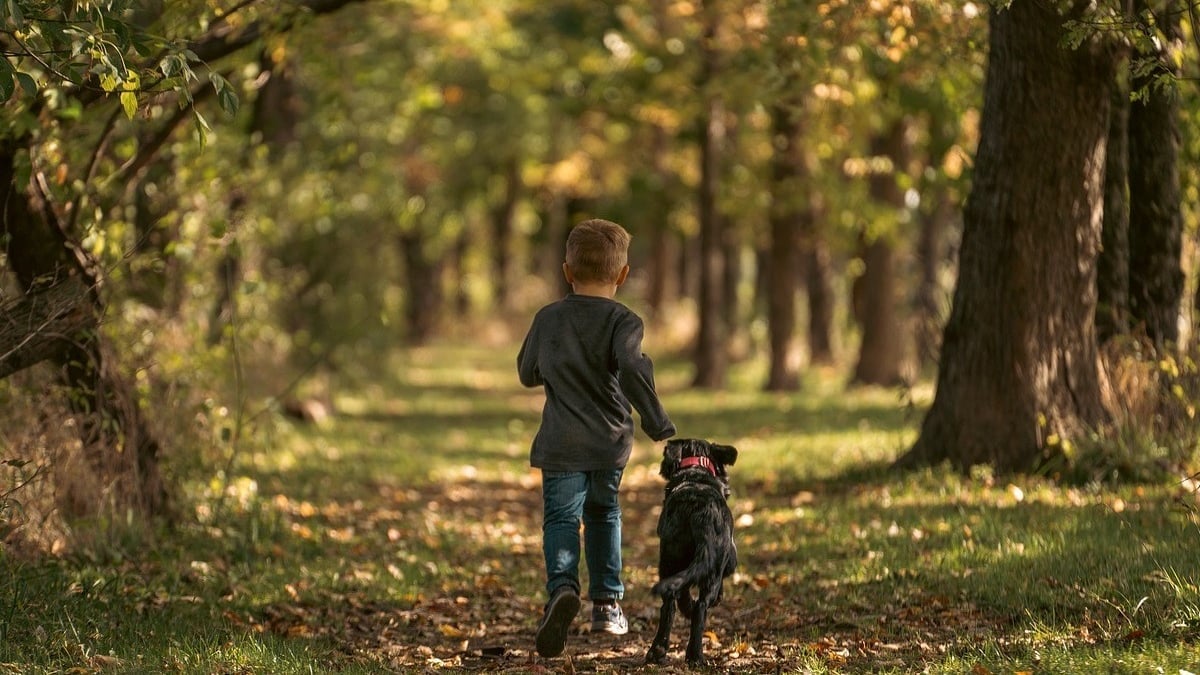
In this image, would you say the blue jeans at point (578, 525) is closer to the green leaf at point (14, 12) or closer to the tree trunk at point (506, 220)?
the green leaf at point (14, 12)

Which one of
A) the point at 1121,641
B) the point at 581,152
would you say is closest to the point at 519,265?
the point at 581,152

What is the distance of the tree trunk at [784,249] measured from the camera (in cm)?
2312

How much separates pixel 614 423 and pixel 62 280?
377 cm

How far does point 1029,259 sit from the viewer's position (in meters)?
10.5

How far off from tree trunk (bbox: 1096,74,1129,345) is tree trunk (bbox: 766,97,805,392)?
1109cm

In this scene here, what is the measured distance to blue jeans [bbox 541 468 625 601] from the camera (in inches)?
262

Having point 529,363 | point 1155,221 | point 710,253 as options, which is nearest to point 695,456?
point 529,363

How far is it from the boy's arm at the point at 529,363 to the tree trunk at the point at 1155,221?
632 centimetres

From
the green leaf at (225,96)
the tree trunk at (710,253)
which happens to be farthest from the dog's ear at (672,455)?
the tree trunk at (710,253)

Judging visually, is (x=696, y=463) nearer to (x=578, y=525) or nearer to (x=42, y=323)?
(x=578, y=525)

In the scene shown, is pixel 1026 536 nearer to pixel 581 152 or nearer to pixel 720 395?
pixel 720 395

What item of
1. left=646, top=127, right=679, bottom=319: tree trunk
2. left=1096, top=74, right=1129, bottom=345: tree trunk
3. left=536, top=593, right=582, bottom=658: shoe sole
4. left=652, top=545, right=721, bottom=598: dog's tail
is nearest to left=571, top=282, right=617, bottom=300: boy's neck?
left=652, top=545, right=721, bottom=598: dog's tail

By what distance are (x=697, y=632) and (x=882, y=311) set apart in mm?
17392

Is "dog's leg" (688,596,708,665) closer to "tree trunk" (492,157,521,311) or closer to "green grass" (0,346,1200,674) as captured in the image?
"green grass" (0,346,1200,674)
